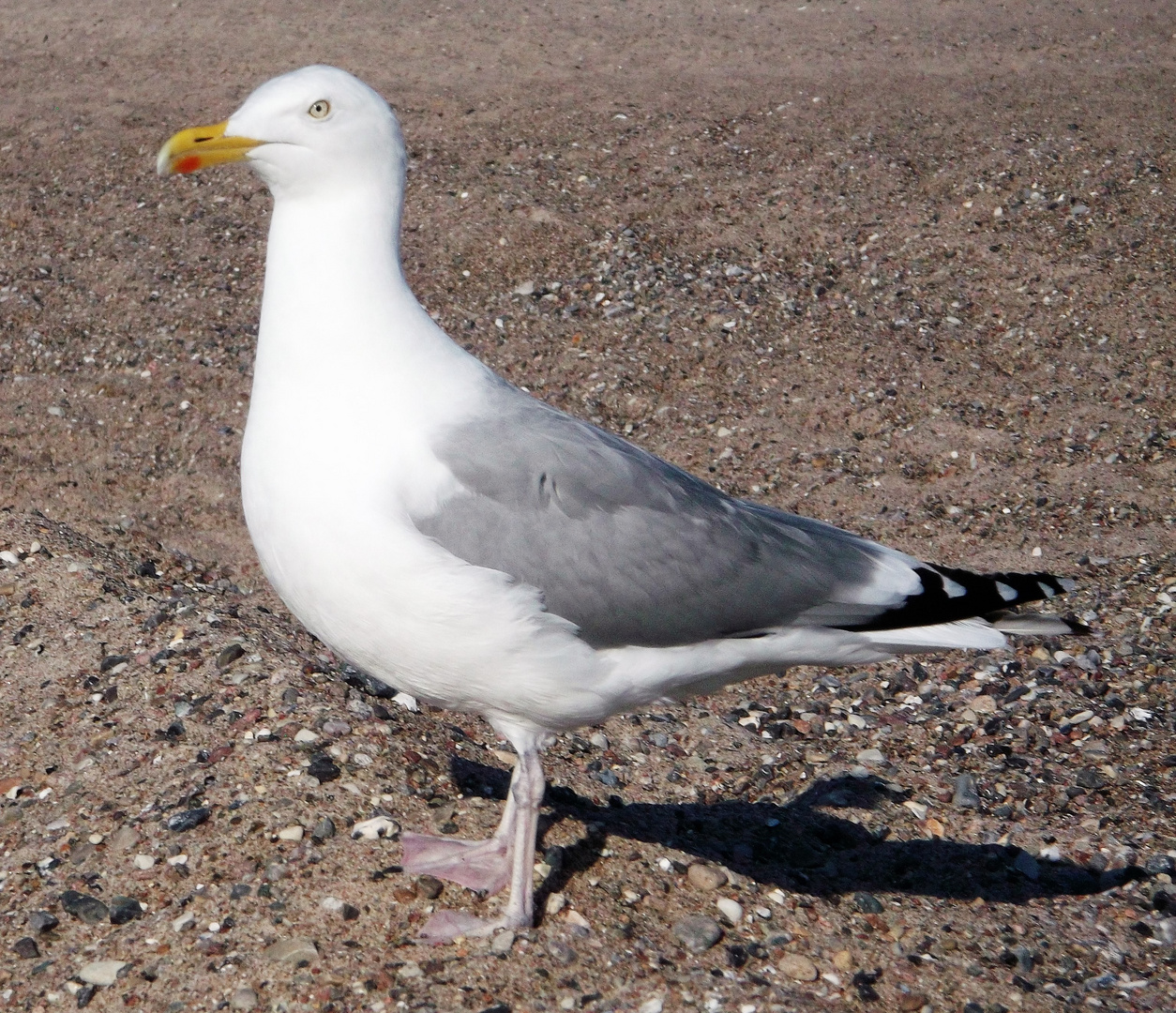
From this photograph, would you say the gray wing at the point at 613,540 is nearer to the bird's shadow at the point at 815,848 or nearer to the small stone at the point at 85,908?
the bird's shadow at the point at 815,848

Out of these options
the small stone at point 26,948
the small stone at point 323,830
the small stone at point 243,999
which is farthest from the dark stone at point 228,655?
the small stone at point 243,999

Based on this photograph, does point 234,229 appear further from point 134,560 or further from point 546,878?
point 546,878

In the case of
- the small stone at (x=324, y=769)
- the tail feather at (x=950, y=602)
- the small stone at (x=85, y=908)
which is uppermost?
the tail feather at (x=950, y=602)

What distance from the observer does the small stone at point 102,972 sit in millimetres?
3365

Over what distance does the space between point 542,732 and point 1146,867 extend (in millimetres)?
2105

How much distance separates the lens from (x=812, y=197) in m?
9.93

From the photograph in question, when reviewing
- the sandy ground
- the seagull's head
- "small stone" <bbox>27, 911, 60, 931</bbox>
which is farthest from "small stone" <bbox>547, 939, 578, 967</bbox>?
the seagull's head

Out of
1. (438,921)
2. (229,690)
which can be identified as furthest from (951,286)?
(438,921)

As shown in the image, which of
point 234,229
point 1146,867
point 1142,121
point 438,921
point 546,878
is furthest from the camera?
point 1142,121

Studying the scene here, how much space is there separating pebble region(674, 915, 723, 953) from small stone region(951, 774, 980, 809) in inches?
58.6

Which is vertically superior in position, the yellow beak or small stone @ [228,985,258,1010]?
the yellow beak

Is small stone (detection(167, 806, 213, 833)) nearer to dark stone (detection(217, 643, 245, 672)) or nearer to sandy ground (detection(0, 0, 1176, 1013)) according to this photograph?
sandy ground (detection(0, 0, 1176, 1013))

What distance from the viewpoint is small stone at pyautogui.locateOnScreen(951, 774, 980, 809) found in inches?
189

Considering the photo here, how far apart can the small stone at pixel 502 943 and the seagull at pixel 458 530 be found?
3cm
